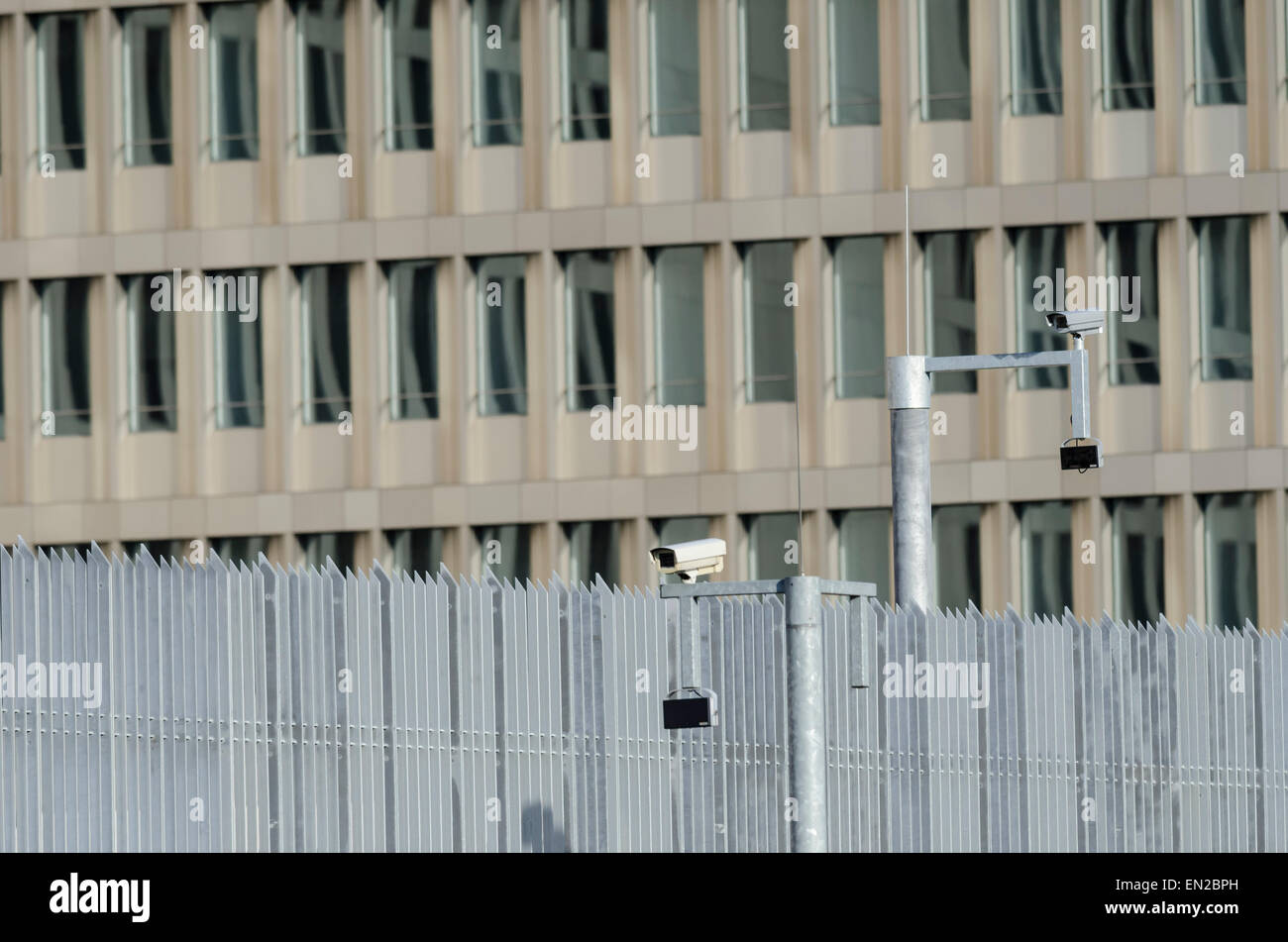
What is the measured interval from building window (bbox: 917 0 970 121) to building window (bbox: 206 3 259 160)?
930cm

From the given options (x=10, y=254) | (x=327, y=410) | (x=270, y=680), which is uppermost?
(x=10, y=254)

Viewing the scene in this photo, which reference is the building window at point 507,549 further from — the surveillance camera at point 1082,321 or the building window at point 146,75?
the surveillance camera at point 1082,321

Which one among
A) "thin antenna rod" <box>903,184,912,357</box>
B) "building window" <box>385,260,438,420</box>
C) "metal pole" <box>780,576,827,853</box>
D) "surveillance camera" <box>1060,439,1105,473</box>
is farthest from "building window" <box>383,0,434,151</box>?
"metal pole" <box>780,576,827,853</box>

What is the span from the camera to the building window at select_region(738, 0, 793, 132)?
104 ft

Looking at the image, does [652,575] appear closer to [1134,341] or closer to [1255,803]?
[1134,341]

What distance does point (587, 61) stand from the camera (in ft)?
105

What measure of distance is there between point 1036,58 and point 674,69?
4918 millimetres

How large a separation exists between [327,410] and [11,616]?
54.7ft

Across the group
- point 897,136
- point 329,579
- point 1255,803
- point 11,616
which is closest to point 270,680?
point 329,579

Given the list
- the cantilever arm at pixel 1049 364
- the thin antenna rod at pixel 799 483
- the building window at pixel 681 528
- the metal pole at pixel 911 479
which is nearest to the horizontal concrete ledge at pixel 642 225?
the thin antenna rod at pixel 799 483

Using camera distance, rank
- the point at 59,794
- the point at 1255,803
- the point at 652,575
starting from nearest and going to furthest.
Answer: the point at 59,794 < the point at 1255,803 < the point at 652,575

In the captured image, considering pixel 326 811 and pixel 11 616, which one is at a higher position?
pixel 11 616

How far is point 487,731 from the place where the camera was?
52.1ft

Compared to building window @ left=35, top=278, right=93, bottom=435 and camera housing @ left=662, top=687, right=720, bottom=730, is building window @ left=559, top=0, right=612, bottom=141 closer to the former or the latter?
building window @ left=35, top=278, right=93, bottom=435
